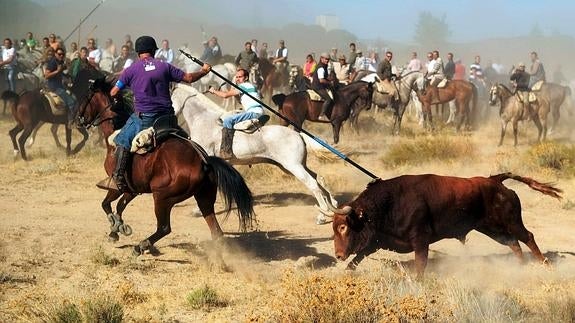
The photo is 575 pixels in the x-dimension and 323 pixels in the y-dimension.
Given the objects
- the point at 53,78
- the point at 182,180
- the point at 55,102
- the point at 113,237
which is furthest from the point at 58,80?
the point at 182,180

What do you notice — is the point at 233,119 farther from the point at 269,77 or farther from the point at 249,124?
the point at 269,77

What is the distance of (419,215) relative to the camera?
738cm

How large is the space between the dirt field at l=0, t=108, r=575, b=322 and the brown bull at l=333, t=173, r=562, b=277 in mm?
325

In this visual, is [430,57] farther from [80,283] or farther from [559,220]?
[80,283]

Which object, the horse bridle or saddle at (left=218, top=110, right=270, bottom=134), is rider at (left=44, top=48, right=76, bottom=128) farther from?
the horse bridle

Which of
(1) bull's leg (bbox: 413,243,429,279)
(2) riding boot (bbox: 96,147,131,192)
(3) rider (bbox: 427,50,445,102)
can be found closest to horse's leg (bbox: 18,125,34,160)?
(2) riding boot (bbox: 96,147,131,192)

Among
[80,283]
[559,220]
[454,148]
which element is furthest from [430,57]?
[80,283]

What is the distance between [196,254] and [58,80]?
9946 millimetres

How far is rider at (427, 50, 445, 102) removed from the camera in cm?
2508

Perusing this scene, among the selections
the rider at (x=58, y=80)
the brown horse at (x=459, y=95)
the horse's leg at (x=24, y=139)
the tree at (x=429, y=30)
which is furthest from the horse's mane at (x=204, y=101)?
the tree at (x=429, y=30)

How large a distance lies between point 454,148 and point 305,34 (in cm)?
9711

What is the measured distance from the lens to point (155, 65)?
317 inches

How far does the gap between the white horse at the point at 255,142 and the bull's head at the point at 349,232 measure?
337cm

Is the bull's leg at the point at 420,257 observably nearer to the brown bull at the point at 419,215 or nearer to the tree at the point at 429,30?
the brown bull at the point at 419,215
